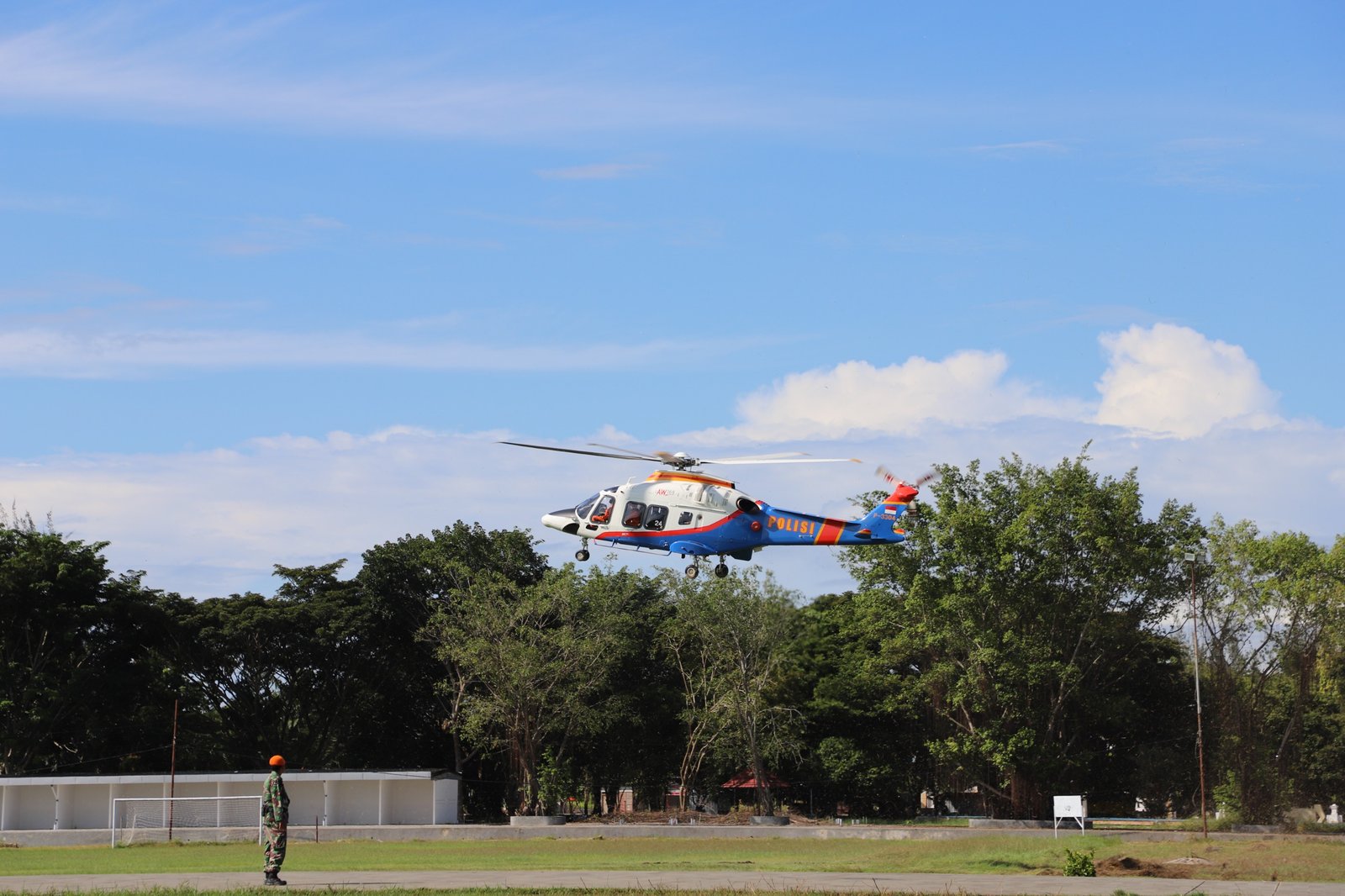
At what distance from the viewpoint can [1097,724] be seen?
235 feet

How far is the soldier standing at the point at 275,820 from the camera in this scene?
22.8 metres

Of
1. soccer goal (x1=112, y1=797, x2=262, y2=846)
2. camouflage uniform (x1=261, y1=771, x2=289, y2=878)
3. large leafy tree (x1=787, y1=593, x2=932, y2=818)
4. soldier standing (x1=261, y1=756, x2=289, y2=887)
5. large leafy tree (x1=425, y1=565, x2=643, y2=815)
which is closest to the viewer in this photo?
soldier standing (x1=261, y1=756, x2=289, y2=887)

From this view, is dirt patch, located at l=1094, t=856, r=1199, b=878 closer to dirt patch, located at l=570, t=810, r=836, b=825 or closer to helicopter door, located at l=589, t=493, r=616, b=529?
helicopter door, located at l=589, t=493, r=616, b=529

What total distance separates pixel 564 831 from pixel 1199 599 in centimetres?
2976

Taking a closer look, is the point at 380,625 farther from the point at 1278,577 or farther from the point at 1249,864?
→ the point at 1249,864

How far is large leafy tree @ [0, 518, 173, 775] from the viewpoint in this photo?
66.9 m

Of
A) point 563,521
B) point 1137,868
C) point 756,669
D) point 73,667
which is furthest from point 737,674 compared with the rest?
A: point 1137,868

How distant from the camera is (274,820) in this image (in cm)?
2333

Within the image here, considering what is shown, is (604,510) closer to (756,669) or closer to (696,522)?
(696,522)

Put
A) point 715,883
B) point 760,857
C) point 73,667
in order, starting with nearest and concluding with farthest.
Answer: point 715,883
point 760,857
point 73,667

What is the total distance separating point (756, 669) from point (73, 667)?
31.1m

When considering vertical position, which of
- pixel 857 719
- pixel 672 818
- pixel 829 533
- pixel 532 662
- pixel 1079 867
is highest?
pixel 829 533

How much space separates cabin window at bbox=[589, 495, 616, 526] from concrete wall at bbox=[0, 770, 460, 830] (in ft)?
68.3

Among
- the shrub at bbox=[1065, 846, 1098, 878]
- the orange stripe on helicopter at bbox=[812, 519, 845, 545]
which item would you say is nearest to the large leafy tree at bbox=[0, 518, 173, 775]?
the orange stripe on helicopter at bbox=[812, 519, 845, 545]
